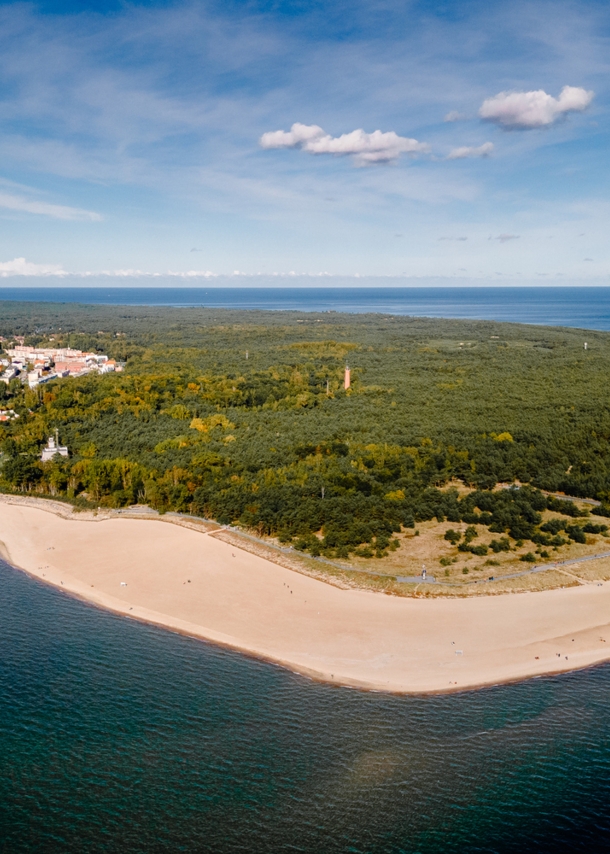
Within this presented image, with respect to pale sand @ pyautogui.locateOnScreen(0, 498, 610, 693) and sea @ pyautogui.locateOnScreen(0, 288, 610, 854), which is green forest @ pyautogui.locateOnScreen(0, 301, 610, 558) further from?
sea @ pyautogui.locateOnScreen(0, 288, 610, 854)

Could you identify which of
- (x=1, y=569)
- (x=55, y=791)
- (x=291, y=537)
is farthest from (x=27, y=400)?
(x=55, y=791)

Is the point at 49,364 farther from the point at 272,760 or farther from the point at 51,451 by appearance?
the point at 272,760

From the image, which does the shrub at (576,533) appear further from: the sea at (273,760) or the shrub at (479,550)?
the sea at (273,760)

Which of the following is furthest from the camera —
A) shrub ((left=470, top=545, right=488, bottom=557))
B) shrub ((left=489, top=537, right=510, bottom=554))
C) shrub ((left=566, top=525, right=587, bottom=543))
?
shrub ((left=566, top=525, right=587, bottom=543))

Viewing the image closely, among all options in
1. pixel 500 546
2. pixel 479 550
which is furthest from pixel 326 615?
pixel 500 546

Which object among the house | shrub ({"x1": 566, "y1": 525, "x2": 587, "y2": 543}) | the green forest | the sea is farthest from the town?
the sea

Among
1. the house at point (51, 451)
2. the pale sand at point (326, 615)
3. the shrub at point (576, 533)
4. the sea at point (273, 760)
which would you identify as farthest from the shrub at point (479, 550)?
the house at point (51, 451)
